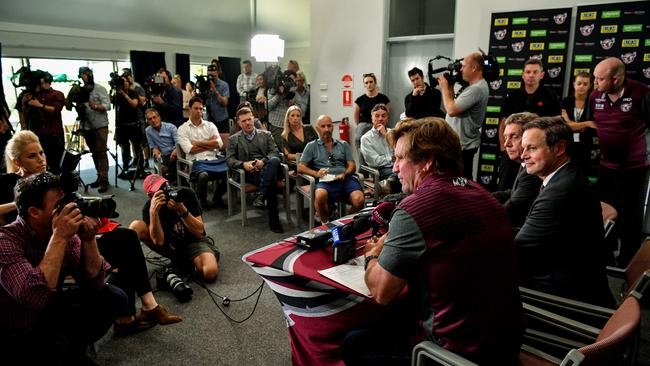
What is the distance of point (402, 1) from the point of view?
5.59 m

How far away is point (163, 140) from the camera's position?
15.7ft

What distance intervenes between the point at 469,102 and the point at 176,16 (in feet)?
23.0

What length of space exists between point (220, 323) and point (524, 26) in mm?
4086

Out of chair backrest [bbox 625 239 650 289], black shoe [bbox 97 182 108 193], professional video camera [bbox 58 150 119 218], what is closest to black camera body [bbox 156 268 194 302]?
professional video camera [bbox 58 150 119 218]

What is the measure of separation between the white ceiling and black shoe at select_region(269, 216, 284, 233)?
5.41m

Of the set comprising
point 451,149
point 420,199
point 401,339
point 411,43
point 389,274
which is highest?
point 411,43

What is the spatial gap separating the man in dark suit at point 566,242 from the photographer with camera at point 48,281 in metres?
1.75

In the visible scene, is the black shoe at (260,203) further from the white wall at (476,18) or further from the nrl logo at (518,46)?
the nrl logo at (518,46)

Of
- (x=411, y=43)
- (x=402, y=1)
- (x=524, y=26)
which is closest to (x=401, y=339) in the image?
(x=524, y=26)

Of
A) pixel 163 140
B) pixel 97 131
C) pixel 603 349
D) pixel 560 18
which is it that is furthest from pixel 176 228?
pixel 560 18

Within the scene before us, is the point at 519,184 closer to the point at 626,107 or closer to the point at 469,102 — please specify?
the point at 469,102

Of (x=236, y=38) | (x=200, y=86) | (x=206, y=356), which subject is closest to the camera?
(x=206, y=356)

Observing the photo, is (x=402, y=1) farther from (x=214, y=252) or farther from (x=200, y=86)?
(x=214, y=252)

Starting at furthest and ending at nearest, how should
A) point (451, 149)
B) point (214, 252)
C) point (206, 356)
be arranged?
1. point (214, 252)
2. point (206, 356)
3. point (451, 149)
